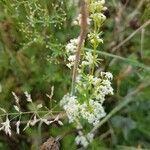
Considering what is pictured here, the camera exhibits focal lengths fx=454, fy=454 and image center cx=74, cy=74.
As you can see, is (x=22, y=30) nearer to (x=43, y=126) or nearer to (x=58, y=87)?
(x=58, y=87)

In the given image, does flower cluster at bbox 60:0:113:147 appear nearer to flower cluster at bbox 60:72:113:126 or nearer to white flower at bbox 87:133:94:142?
flower cluster at bbox 60:72:113:126

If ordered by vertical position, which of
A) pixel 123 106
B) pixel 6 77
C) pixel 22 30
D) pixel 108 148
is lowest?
pixel 108 148

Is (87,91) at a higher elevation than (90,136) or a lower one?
higher

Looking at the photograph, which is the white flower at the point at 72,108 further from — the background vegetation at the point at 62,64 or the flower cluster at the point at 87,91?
the background vegetation at the point at 62,64

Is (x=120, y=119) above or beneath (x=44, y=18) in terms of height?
beneath

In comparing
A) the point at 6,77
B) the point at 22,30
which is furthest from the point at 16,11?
the point at 6,77

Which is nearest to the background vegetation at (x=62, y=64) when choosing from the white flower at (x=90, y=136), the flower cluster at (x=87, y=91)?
the white flower at (x=90, y=136)

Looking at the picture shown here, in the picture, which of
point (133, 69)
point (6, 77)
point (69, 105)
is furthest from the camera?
point (6, 77)

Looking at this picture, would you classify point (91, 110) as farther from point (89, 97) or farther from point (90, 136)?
point (90, 136)

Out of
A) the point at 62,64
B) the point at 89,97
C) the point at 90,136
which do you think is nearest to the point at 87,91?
the point at 89,97

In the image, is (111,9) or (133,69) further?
(111,9)
